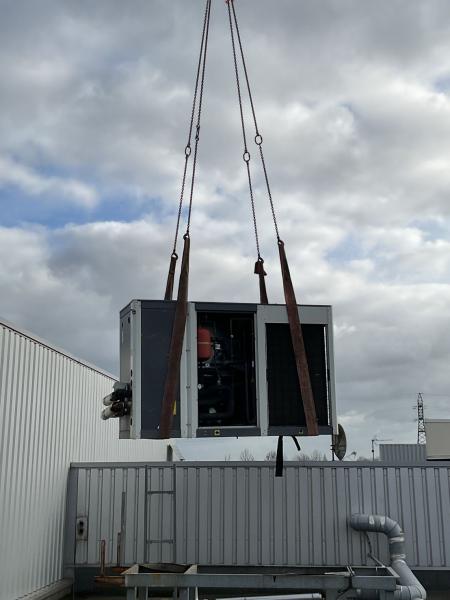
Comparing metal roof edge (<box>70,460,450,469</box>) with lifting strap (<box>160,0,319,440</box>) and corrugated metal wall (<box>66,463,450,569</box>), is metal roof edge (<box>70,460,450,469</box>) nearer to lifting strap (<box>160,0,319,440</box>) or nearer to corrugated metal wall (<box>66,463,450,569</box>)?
corrugated metal wall (<box>66,463,450,569</box>)

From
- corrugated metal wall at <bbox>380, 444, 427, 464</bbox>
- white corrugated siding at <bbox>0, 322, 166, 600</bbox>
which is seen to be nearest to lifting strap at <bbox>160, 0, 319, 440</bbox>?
white corrugated siding at <bbox>0, 322, 166, 600</bbox>

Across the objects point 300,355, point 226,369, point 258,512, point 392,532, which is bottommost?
point 392,532

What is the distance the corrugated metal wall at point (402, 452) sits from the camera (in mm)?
38406

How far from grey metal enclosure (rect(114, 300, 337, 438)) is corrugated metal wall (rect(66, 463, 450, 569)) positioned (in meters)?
4.54

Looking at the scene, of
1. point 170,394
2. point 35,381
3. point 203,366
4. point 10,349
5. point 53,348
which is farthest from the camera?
point 53,348

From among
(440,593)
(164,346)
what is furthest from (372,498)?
(164,346)

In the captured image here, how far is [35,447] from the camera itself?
1152cm

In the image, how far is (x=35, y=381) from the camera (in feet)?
37.9

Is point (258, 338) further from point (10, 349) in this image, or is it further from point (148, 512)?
point (148, 512)

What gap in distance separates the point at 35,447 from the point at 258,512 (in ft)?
14.6

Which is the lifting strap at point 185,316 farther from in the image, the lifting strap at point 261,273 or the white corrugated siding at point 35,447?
the white corrugated siding at point 35,447

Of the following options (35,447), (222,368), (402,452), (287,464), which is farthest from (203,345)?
(402,452)

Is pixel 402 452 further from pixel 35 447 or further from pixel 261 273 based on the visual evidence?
pixel 261 273

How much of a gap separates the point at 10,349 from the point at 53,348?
1.92 m
